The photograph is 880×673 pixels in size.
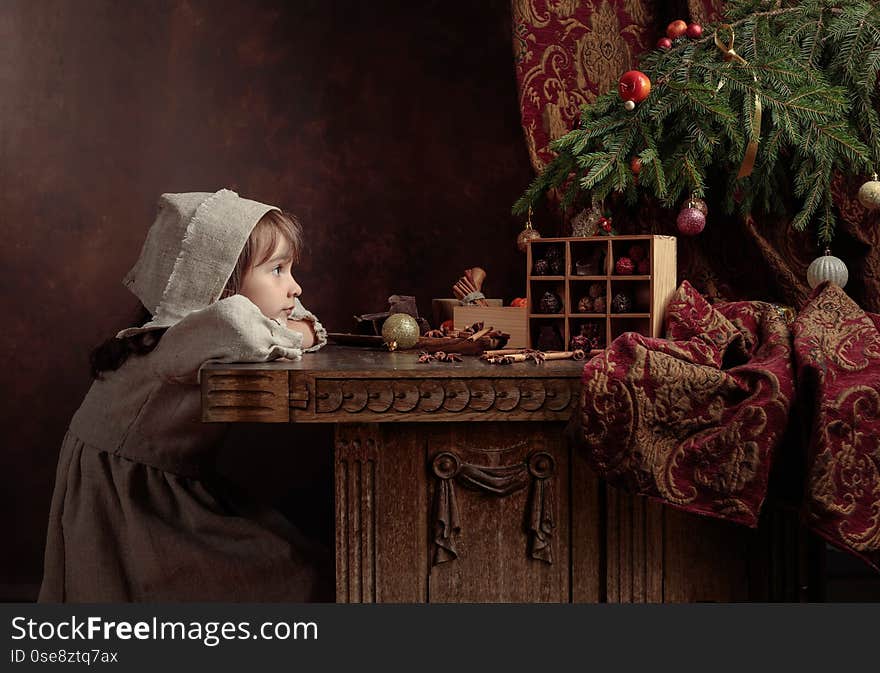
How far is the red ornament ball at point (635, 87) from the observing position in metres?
1.71

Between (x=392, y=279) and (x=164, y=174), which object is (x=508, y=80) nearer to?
(x=392, y=279)

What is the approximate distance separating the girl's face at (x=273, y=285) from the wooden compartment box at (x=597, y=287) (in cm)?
54

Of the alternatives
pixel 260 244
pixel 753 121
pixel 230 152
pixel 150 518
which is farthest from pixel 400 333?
pixel 230 152

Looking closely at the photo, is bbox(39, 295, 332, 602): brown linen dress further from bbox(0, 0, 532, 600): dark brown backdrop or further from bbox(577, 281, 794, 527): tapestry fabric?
bbox(0, 0, 532, 600): dark brown backdrop

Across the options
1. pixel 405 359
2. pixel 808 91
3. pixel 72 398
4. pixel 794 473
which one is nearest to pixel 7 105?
pixel 72 398

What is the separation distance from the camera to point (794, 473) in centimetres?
138

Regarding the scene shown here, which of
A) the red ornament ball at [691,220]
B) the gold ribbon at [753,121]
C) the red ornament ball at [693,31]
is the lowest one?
the red ornament ball at [691,220]

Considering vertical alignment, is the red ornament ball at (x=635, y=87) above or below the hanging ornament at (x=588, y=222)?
above

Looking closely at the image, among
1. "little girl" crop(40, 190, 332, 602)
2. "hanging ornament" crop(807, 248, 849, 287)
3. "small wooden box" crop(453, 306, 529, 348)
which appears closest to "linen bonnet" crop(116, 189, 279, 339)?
"little girl" crop(40, 190, 332, 602)

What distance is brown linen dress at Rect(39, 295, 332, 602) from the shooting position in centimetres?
165

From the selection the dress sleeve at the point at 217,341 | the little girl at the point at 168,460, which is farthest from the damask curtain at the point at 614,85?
the dress sleeve at the point at 217,341

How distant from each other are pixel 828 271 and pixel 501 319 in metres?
0.73

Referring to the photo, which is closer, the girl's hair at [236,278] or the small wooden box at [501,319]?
the girl's hair at [236,278]

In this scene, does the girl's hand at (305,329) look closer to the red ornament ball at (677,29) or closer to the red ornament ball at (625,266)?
the red ornament ball at (625,266)
